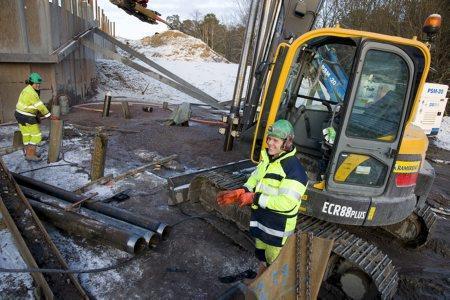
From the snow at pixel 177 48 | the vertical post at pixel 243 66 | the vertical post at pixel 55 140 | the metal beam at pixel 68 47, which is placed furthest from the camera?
the snow at pixel 177 48

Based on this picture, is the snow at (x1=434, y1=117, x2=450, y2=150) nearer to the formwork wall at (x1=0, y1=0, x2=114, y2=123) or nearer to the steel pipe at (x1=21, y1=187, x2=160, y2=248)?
the steel pipe at (x1=21, y1=187, x2=160, y2=248)

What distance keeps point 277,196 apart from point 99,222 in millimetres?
2335

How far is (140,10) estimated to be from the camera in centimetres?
1285

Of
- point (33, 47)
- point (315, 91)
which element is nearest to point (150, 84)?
point (33, 47)

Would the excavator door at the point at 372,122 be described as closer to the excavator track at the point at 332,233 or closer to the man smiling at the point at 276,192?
the excavator track at the point at 332,233

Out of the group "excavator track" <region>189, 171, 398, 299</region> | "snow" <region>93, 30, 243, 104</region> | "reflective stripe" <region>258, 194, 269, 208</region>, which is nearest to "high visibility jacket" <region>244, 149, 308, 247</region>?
"reflective stripe" <region>258, 194, 269, 208</region>

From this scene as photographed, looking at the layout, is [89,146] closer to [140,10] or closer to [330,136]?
[330,136]

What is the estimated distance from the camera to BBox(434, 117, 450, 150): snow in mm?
12747

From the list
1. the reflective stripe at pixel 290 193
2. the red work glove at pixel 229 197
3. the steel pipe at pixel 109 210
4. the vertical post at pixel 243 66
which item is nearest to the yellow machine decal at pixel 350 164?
the reflective stripe at pixel 290 193

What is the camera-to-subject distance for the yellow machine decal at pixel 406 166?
3.90m

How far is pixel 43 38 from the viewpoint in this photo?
10.4 m

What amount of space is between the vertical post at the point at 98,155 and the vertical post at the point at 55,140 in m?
1.22

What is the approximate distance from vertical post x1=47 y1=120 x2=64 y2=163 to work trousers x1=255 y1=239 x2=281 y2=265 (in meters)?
4.80

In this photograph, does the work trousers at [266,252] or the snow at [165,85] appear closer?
the work trousers at [266,252]
